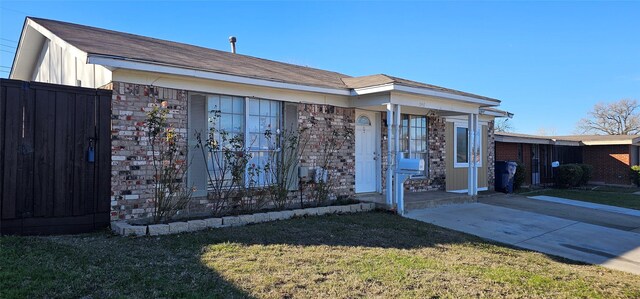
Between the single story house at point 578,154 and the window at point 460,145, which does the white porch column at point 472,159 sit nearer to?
the window at point 460,145

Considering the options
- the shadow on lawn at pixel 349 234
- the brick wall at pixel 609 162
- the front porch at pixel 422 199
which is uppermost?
the brick wall at pixel 609 162

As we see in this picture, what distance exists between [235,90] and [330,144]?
8.84 ft

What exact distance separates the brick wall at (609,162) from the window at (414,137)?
1445 cm

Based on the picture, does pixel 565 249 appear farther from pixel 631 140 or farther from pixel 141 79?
pixel 631 140

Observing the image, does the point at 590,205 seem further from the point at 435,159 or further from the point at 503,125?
the point at 503,125

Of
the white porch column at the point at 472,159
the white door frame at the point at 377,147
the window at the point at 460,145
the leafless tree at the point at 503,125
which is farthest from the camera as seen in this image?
the leafless tree at the point at 503,125

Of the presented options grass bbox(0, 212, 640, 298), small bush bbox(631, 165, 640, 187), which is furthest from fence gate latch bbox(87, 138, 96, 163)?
small bush bbox(631, 165, 640, 187)

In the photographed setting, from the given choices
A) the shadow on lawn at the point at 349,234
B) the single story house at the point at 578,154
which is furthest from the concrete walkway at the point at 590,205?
the shadow on lawn at the point at 349,234

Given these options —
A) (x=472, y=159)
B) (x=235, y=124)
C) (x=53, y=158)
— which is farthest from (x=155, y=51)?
(x=472, y=159)

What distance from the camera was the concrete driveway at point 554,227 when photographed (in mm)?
7055

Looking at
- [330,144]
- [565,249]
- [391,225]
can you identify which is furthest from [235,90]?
[565,249]

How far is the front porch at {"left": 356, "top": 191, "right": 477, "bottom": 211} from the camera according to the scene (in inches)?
385

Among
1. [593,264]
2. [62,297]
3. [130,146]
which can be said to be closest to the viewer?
[62,297]

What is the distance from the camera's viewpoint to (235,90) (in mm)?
8133
